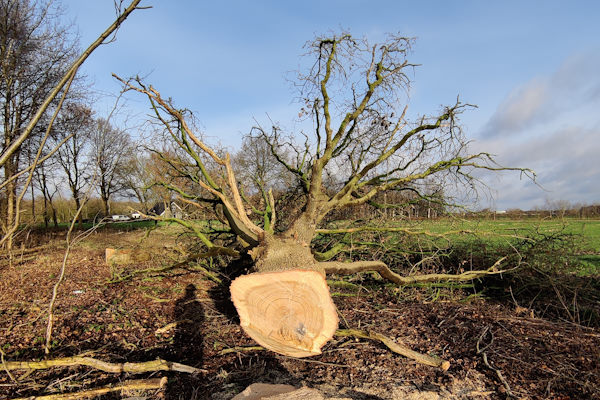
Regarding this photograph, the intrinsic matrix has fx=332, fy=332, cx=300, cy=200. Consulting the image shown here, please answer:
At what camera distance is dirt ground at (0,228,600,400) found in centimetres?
296

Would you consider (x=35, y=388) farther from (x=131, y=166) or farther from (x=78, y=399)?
(x=131, y=166)

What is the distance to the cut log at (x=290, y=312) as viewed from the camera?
3.16 meters

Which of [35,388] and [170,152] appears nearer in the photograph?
[35,388]

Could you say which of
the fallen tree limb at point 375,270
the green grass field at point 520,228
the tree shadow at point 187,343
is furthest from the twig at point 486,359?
the tree shadow at point 187,343

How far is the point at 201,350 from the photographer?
3766mm

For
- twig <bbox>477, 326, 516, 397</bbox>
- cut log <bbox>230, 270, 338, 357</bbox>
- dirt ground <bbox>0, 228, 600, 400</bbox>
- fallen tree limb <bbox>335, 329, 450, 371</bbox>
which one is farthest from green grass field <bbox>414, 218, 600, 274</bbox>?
cut log <bbox>230, 270, 338, 357</bbox>

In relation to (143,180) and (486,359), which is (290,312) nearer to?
(486,359)

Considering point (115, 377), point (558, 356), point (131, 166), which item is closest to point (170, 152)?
point (115, 377)

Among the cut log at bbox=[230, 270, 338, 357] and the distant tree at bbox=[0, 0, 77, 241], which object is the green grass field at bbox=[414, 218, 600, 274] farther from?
the distant tree at bbox=[0, 0, 77, 241]

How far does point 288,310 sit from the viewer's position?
3.21 metres

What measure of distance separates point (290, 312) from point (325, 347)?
912 mm

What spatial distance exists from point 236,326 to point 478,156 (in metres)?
4.91

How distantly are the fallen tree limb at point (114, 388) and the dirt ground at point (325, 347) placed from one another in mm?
60

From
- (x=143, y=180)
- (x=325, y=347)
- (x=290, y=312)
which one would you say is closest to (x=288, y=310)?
(x=290, y=312)
